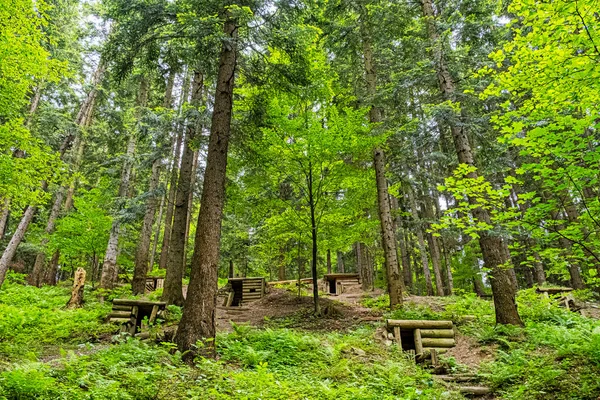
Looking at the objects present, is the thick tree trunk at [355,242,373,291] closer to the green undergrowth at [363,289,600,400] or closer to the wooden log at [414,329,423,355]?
the green undergrowth at [363,289,600,400]

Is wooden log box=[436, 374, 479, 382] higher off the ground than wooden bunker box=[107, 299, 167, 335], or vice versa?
wooden bunker box=[107, 299, 167, 335]

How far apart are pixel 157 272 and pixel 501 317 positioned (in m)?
16.9

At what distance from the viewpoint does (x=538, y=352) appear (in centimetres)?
657

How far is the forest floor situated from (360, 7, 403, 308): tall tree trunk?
2.65ft

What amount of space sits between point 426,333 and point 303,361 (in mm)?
3267

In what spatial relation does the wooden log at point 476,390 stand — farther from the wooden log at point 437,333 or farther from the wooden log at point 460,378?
the wooden log at point 437,333

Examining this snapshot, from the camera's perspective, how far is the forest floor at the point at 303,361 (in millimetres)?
4277

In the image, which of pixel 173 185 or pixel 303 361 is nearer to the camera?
pixel 303 361

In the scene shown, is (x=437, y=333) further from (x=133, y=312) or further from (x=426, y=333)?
(x=133, y=312)

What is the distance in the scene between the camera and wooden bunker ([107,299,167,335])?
9.45m

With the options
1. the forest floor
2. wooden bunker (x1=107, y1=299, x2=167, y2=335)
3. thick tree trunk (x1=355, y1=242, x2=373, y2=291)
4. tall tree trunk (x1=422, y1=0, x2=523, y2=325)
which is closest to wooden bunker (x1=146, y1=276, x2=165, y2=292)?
the forest floor

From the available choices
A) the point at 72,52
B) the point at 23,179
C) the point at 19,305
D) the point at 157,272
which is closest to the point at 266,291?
the point at 157,272

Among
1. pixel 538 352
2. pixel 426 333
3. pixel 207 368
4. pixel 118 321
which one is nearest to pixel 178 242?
pixel 118 321

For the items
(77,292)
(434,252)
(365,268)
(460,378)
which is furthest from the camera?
(365,268)
